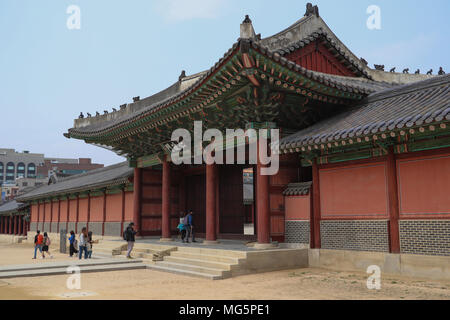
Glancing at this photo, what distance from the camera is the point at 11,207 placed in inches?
1887

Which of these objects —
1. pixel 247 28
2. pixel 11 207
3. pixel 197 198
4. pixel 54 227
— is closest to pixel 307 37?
pixel 247 28

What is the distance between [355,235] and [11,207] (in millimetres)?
45770

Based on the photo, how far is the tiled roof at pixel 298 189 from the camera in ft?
44.5

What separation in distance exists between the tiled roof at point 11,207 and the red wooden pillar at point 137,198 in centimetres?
2502

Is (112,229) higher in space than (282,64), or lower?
lower

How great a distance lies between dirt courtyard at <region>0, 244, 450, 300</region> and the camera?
8750 millimetres

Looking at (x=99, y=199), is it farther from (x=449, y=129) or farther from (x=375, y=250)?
(x=449, y=129)

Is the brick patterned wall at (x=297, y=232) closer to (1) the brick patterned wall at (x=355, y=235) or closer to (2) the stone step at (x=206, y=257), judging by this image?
(1) the brick patterned wall at (x=355, y=235)

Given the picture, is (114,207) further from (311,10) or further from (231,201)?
(311,10)

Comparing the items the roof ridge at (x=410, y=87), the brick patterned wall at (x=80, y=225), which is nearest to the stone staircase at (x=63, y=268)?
the roof ridge at (x=410, y=87)

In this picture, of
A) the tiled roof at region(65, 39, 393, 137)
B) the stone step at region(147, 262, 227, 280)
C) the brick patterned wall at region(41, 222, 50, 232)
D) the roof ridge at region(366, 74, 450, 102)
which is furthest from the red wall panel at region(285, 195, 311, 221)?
the brick patterned wall at region(41, 222, 50, 232)

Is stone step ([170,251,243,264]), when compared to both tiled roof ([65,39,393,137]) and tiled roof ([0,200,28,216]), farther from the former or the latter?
tiled roof ([0,200,28,216])

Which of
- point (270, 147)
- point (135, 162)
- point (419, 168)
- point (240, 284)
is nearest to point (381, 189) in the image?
point (419, 168)

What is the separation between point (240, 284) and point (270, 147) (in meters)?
4.74
